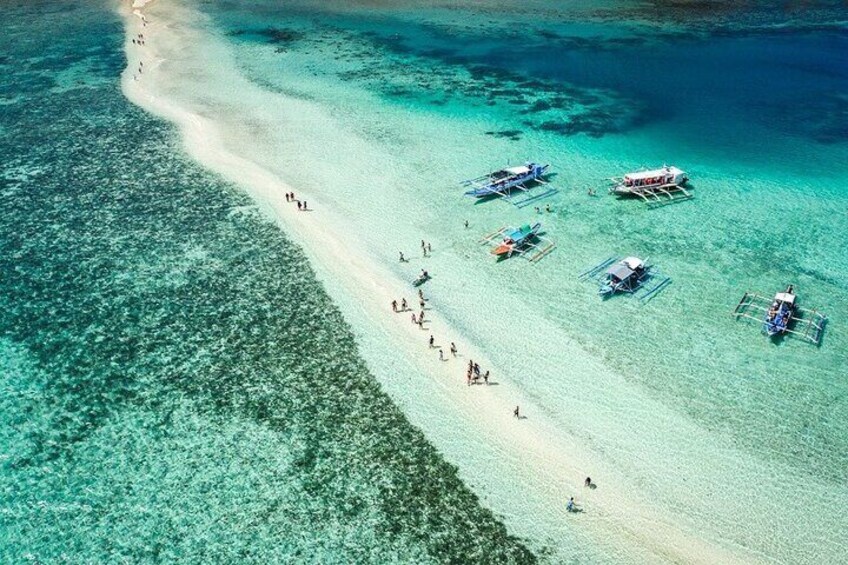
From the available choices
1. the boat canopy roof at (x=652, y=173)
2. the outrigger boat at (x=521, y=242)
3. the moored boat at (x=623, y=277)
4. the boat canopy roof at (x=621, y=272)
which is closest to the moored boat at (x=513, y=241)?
the outrigger boat at (x=521, y=242)

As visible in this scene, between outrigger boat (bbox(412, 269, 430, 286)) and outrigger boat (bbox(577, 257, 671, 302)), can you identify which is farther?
outrigger boat (bbox(412, 269, 430, 286))

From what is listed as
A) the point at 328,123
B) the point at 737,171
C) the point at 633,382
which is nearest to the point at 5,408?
the point at 633,382

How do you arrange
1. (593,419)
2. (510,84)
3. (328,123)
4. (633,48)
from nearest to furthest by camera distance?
(593,419), (328,123), (510,84), (633,48)

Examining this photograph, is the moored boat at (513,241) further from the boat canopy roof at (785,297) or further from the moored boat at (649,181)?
the boat canopy roof at (785,297)

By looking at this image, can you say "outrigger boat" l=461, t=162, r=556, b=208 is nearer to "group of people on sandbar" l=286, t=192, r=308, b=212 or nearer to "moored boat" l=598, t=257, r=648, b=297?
"moored boat" l=598, t=257, r=648, b=297

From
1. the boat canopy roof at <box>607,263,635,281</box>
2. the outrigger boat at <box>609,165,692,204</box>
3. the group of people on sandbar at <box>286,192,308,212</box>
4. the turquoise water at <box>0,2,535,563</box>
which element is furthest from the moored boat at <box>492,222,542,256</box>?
the group of people on sandbar at <box>286,192,308,212</box>

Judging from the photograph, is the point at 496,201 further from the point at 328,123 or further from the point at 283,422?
the point at 283,422

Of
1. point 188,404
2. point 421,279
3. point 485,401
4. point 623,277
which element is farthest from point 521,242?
point 188,404
